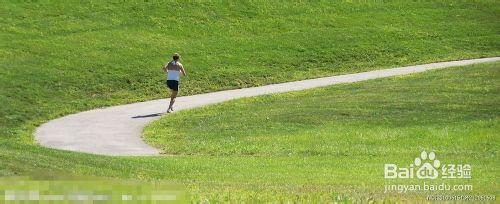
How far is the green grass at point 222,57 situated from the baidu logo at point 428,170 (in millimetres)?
630

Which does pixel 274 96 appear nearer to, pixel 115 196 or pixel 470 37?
pixel 470 37

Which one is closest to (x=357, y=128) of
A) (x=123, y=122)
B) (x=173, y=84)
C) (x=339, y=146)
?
(x=339, y=146)

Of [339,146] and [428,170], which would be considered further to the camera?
[339,146]

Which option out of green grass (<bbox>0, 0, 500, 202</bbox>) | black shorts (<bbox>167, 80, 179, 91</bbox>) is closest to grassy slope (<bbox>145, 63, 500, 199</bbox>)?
green grass (<bbox>0, 0, 500, 202</bbox>)

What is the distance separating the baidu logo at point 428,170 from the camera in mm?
19172

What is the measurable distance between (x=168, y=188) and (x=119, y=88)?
29892 millimetres

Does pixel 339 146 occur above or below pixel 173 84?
below

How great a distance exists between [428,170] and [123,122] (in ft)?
47.2

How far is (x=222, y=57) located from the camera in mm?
45469

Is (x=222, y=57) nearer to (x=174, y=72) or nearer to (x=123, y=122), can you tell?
(x=174, y=72)

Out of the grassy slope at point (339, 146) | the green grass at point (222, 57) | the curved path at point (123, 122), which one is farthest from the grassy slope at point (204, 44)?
the grassy slope at point (339, 146)

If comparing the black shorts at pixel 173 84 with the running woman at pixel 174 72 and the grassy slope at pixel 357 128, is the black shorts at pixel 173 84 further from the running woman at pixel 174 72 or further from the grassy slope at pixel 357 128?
the grassy slope at pixel 357 128

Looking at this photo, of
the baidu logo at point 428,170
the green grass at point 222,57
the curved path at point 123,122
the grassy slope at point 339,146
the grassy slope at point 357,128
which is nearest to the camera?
the grassy slope at point 339,146

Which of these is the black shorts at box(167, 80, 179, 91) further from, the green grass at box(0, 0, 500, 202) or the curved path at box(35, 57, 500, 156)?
the green grass at box(0, 0, 500, 202)
